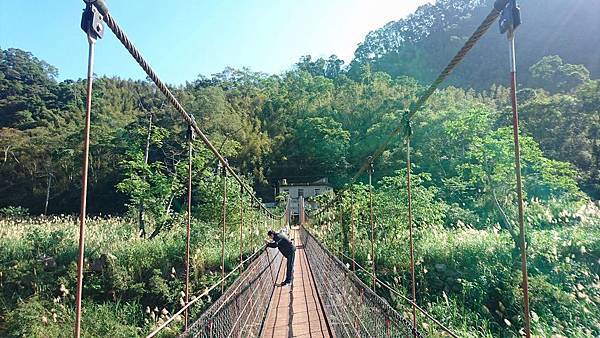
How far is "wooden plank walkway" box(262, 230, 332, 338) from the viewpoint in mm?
2655

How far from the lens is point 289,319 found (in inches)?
118

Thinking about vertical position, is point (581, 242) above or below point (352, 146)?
below

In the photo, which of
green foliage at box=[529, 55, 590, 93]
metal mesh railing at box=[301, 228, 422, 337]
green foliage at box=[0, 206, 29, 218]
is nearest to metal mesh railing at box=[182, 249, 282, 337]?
metal mesh railing at box=[301, 228, 422, 337]

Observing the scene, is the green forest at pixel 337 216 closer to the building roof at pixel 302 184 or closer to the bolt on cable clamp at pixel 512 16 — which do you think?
the bolt on cable clamp at pixel 512 16

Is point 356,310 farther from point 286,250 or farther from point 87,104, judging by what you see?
point 286,250

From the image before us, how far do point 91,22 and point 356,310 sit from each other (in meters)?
1.85

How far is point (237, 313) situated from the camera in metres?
2.08

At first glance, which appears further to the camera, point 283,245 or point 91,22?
point 283,245

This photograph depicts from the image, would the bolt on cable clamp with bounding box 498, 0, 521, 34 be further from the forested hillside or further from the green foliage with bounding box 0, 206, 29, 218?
the forested hillside

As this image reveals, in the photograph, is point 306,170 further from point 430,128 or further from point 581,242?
point 581,242

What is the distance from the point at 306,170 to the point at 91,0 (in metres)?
25.7

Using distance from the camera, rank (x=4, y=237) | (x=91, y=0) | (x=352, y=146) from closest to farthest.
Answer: (x=91, y=0) < (x=4, y=237) < (x=352, y=146)

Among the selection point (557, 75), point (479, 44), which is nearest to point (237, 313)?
point (557, 75)

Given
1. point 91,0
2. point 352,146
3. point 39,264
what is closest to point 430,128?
point 352,146
